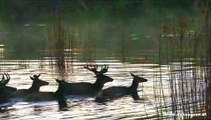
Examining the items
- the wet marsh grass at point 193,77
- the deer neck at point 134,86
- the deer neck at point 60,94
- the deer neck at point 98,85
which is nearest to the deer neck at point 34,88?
the deer neck at point 60,94

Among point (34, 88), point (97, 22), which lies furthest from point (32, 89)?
point (97, 22)

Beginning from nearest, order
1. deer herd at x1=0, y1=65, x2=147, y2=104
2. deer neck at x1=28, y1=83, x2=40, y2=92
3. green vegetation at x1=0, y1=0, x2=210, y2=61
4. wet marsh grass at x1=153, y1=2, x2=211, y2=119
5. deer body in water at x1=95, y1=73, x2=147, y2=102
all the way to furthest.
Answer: wet marsh grass at x1=153, y1=2, x2=211, y2=119, deer herd at x1=0, y1=65, x2=147, y2=104, deer body in water at x1=95, y1=73, x2=147, y2=102, deer neck at x1=28, y1=83, x2=40, y2=92, green vegetation at x1=0, y1=0, x2=210, y2=61

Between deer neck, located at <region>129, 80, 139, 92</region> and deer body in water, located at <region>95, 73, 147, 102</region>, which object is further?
deer neck, located at <region>129, 80, 139, 92</region>

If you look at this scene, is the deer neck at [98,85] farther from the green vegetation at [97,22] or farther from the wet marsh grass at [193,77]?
the green vegetation at [97,22]

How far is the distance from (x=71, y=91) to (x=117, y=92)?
1209 mm

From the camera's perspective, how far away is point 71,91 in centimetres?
1869

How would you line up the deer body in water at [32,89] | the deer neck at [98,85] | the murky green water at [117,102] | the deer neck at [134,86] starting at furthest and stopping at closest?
the deer neck at [98,85], the deer neck at [134,86], the deer body in water at [32,89], the murky green water at [117,102]

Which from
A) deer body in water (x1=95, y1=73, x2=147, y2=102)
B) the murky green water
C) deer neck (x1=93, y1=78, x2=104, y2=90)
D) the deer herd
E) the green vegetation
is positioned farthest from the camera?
the green vegetation

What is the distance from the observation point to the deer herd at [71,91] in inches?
690

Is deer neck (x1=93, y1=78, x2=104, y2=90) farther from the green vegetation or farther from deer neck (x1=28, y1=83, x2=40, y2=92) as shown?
the green vegetation

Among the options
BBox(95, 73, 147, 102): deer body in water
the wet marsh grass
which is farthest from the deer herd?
the wet marsh grass

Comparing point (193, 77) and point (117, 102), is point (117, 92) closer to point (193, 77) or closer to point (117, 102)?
point (117, 102)

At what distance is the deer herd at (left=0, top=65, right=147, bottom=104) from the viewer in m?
17.5

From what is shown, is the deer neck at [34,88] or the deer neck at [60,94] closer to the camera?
the deer neck at [60,94]
